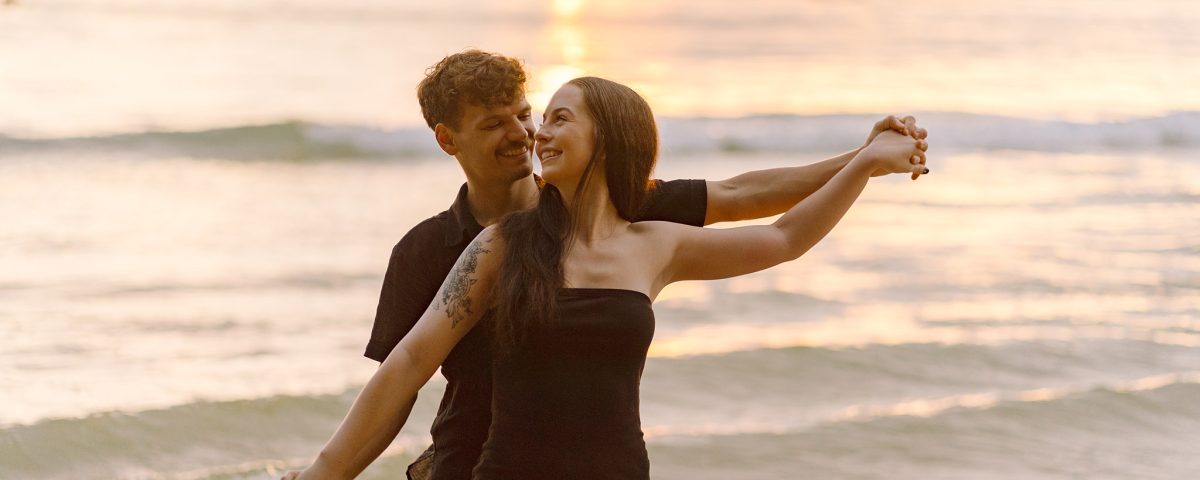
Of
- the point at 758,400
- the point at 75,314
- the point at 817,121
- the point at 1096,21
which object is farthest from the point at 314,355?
the point at 1096,21

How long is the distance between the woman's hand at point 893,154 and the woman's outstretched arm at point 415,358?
0.98 m

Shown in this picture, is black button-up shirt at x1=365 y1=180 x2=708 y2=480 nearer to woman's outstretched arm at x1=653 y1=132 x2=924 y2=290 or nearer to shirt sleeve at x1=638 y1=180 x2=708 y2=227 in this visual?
shirt sleeve at x1=638 y1=180 x2=708 y2=227

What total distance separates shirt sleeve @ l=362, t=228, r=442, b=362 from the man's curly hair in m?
0.35

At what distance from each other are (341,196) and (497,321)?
11244 mm

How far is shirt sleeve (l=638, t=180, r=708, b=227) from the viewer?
13.2 ft

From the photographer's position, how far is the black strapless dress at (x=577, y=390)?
11.1 feet

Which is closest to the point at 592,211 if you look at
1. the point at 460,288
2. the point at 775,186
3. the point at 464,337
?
the point at 460,288

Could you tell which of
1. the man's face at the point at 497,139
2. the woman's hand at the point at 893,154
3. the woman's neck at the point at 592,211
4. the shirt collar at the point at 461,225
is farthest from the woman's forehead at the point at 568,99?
the woman's hand at the point at 893,154

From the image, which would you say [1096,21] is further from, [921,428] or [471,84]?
[471,84]

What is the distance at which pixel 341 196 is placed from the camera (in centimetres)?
1449

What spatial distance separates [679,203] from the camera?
4.07 metres

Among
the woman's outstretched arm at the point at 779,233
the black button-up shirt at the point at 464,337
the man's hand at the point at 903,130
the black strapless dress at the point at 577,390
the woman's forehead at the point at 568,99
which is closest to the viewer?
the black strapless dress at the point at 577,390

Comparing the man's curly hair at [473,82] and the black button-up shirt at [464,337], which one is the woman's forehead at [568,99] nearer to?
the man's curly hair at [473,82]

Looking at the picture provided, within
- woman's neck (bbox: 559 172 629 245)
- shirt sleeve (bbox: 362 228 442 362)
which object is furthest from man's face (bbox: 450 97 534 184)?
woman's neck (bbox: 559 172 629 245)
